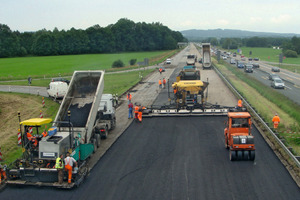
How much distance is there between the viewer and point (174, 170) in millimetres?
14312

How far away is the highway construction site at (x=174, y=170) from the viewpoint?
12.1m

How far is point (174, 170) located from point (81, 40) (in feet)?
375

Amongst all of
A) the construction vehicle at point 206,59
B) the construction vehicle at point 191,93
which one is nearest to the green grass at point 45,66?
the construction vehicle at point 206,59

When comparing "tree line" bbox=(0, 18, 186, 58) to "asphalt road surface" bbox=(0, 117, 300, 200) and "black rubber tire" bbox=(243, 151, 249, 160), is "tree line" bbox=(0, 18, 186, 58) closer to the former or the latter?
"asphalt road surface" bbox=(0, 117, 300, 200)

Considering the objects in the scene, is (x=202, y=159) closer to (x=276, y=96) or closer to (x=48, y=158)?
(x=48, y=158)

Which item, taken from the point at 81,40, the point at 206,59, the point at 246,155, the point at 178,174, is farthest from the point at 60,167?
the point at 81,40

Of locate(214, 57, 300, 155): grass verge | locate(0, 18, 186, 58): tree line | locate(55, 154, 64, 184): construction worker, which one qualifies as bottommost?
locate(214, 57, 300, 155): grass verge

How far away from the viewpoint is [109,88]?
42.4m

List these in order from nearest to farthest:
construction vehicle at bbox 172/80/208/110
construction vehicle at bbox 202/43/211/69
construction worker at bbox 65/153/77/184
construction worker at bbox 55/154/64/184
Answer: construction worker at bbox 55/154/64/184 < construction worker at bbox 65/153/77/184 < construction vehicle at bbox 172/80/208/110 < construction vehicle at bbox 202/43/211/69

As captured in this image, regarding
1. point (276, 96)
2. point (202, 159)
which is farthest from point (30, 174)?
point (276, 96)

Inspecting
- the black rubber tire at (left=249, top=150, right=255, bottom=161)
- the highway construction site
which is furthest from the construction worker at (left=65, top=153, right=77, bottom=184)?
the black rubber tire at (left=249, top=150, right=255, bottom=161)

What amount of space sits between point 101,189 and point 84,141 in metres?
3.78

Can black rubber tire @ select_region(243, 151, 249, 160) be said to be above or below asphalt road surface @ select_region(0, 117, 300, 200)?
above

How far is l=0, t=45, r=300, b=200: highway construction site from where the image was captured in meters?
12.1
